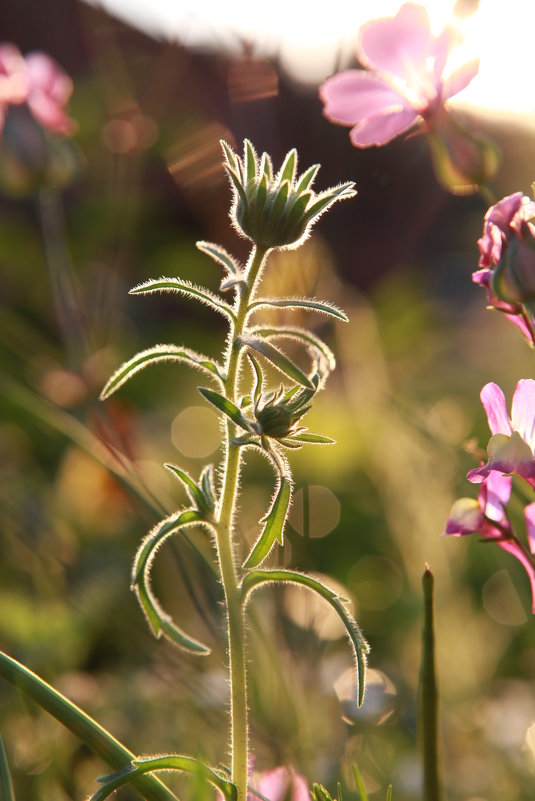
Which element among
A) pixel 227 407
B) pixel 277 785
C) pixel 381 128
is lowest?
pixel 277 785

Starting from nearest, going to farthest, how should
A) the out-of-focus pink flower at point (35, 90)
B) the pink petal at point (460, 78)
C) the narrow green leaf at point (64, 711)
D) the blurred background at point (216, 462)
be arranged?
the narrow green leaf at point (64, 711) < the pink petal at point (460, 78) < the blurred background at point (216, 462) < the out-of-focus pink flower at point (35, 90)

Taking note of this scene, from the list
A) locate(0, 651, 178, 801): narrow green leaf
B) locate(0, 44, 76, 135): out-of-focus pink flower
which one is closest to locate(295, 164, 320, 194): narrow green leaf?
locate(0, 651, 178, 801): narrow green leaf

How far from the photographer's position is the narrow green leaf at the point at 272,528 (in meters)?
0.35

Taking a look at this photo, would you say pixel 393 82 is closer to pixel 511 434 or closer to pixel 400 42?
pixel 400 42

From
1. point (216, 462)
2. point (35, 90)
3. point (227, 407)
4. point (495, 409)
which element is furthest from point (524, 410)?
point (216, 462)

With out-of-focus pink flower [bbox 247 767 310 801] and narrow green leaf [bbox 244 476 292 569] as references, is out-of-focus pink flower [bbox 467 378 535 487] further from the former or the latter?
out-of-focus pink flower [bbox 247 767 310 801]

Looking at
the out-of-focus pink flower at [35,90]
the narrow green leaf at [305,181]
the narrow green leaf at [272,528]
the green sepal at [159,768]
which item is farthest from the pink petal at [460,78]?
the out-of-focus pink flower at [35,90]

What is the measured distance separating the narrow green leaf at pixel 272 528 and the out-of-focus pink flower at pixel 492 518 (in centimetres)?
6

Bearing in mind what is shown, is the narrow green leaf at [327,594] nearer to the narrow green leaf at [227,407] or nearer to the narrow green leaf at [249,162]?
the narrow green leaf at [227,407]

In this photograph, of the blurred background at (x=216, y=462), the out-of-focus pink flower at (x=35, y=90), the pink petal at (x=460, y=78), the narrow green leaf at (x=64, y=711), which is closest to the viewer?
the narrow green leaf at (x=64, y=711)

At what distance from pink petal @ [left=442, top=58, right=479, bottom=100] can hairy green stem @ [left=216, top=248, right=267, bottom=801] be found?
139 millimetres

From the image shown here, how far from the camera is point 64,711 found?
0.31 meters

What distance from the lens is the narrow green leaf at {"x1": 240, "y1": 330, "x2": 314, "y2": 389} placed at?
320mm

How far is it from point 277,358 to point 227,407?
25 mm
